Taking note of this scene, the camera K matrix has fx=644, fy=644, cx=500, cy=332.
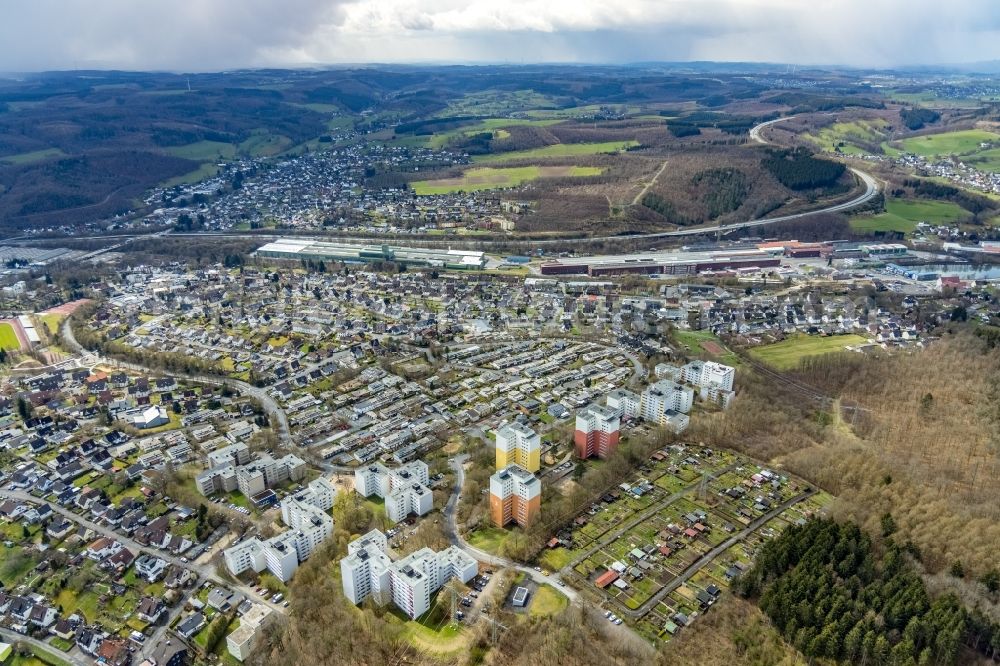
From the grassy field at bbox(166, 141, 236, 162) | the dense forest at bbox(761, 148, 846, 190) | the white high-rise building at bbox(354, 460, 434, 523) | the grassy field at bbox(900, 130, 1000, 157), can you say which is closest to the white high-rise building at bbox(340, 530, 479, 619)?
the white high-rise building at bbox(354, 460, 434, 523)

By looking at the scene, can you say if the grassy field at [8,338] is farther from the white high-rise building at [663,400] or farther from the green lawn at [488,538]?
the white high-rise building at [663,400]

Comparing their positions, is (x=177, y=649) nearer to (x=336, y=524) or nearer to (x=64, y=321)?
(x=336, y=524)

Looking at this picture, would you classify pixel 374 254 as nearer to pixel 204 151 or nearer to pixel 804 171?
pixel 804 171

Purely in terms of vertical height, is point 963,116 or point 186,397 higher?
point 963,116

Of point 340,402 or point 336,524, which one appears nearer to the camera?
point 336,524

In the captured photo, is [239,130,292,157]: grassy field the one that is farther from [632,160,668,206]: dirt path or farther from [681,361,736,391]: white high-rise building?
[681,361,736,391]: white high-rise building

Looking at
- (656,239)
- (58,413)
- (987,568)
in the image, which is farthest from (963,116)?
(58,413)
